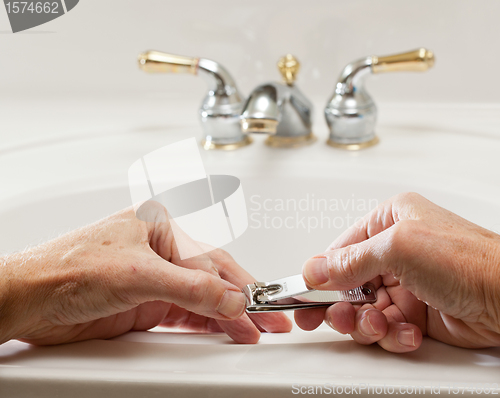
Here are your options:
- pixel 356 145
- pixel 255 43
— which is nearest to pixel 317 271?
pixel 356 145

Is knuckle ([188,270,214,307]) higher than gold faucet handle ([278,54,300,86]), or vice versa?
gold faucet handle ([278,54,300,86])

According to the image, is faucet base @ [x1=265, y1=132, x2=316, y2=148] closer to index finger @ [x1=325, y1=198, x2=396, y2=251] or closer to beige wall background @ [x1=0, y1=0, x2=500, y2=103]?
beige wall background @ [x1=0, y1=0, x2=500, y2=103]

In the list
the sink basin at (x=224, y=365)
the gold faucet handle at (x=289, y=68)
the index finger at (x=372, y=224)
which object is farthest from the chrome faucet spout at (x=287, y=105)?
the sink basin at (x=224, y=365)

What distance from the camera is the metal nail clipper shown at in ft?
1.16

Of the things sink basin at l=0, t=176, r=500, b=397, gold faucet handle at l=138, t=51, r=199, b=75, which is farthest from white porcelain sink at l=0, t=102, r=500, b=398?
gold faucet handle at l=138, t=51, r=199, b=75

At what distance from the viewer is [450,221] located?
0.33m

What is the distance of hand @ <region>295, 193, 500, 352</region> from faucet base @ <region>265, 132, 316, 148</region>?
0.96ft

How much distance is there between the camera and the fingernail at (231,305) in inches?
13.4

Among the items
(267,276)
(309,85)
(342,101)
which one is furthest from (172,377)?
(309,85)

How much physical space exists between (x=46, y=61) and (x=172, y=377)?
1.99 ft

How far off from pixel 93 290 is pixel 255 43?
48 centimetres

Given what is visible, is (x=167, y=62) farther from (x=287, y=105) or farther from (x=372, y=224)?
(x=372, y=224)

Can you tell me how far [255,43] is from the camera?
0.70 m

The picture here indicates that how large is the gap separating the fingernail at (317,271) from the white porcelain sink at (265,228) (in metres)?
0.04
